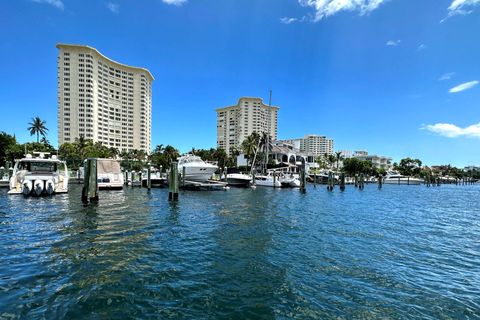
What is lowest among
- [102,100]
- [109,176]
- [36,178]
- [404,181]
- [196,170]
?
[404,181]

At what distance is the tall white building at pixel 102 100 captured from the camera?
14012cm

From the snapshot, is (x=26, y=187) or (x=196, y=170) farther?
(x=196, y=170)

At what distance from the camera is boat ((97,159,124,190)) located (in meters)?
37.7

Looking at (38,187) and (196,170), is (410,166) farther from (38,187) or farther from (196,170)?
(38,187)

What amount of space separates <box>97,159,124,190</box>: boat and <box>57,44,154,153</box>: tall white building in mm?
117134

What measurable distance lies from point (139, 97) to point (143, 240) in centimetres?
17678

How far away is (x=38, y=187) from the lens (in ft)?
90.2

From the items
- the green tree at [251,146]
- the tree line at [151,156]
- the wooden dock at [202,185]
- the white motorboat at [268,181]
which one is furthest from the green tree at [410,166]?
the wooden dock at [202,185]

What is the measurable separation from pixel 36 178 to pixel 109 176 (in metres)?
10.8

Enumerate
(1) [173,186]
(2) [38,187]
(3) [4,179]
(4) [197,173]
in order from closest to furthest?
(2) [38,187]
(1) [173,186]
(3) [4,179]
(4) [197,173]

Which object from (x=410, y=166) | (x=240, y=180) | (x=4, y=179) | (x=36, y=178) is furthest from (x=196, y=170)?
(x=410, y=166)

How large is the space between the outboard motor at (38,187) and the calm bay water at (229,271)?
12393 millimetres

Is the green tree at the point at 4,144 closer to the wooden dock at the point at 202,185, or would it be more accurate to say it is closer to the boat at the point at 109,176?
the boat at the point at 109,176

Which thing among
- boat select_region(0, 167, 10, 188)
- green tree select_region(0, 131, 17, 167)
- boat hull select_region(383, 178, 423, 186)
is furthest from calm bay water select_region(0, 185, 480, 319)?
boat hull select_region(383, 178, 423, 186)
